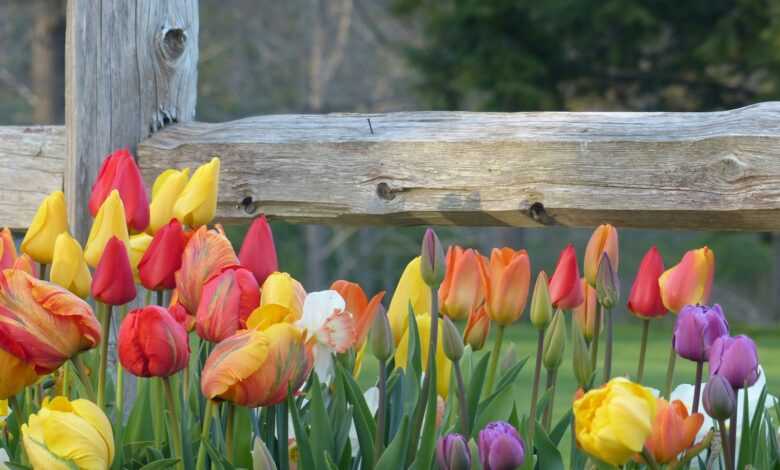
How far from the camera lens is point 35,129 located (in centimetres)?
254

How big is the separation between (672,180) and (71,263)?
97 cm

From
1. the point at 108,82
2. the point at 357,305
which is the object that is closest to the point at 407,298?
the point at 357,305

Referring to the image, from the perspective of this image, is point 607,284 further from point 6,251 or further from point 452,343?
point 6,251

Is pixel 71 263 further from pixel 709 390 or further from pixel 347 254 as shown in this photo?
pixel 347 254

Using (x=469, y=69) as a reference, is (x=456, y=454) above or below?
below

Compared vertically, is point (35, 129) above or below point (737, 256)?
above

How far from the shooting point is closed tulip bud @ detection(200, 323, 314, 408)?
3.75 feet

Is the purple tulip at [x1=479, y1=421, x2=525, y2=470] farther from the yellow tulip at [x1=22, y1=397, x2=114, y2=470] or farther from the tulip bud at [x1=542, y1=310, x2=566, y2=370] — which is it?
the yellow tulip at [x1=22, y1=397, x2=114, y2=470]

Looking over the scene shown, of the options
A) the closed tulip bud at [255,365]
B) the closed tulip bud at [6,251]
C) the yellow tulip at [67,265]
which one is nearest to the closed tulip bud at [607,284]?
the closed tulip bud at [255,365]

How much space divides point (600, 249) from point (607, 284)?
0.36 feet

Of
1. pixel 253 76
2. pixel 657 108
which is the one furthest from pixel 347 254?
pixel 657 108

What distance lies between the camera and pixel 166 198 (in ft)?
4.98

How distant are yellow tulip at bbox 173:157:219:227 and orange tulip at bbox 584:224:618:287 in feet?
1.46

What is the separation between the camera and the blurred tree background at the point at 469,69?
9883mm
